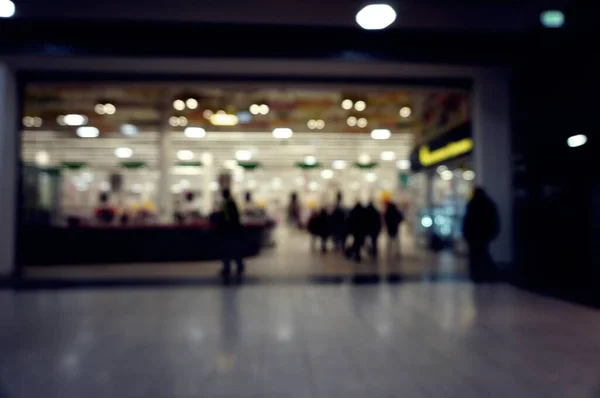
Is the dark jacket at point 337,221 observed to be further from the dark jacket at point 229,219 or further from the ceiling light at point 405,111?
the dark jacket at point 229,219

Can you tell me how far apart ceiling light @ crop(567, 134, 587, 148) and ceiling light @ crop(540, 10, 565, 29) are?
5.09 feet

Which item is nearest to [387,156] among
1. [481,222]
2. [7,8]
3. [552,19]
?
[481,222]

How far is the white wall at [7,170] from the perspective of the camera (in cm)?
826

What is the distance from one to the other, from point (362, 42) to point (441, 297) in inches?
154

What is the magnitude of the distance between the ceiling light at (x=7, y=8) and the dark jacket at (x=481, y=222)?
7.00 meters

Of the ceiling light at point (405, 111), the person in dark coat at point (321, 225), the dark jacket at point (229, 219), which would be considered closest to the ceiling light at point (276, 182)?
the ceiling light at point (405, 111)

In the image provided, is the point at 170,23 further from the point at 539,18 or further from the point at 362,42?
the point at 539,18

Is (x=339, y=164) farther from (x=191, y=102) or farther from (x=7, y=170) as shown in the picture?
(x=7, y=170)

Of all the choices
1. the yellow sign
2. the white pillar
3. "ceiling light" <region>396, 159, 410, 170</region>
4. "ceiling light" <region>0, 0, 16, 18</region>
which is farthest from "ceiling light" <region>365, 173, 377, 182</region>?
"ceiling light" <region>0, 0, 16, 18</region>

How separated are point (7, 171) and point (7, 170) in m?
0.02

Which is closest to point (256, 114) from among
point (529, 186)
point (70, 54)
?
point (70, 54)

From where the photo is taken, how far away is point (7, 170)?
27.4 ft

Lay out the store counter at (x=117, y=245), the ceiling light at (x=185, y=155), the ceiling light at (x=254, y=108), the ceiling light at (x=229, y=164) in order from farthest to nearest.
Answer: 1. the ceiling light at (x=229, y=164)
2. the ceiling light at (x=185, y=155)
3. the ceiling light at (x=254, y=108)
4. the store counter at (x=117, y=245)

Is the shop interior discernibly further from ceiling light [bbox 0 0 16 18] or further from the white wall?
ceiling light [bbox 0 0 16 18]
